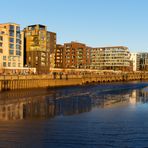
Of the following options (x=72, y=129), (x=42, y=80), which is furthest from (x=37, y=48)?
(x=72, y=129)

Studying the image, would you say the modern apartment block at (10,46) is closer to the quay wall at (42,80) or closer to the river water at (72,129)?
the quay wall at (42,80)

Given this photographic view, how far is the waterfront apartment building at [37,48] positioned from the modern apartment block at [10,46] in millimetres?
18778

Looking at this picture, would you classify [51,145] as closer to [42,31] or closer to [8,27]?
[8,27]

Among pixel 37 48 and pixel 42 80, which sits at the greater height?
pixel 37 48

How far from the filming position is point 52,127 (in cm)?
3353

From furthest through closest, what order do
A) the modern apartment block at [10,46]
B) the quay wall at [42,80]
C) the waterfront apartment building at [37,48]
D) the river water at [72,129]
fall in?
the waterfront apartment building at [37,48] < the modern apartment block at [10,46] < the quay wall at [42,80] < the river water at [72,129]

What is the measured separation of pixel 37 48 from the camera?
157500 millimetres

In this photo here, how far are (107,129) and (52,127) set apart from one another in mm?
6712

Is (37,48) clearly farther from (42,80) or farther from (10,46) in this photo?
(42,80)

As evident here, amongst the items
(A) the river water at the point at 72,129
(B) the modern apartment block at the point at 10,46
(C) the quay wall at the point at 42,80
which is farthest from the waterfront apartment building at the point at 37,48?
(A) the river water at the point at 72,129

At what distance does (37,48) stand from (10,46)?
28.6 meters

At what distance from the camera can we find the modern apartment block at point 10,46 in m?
126

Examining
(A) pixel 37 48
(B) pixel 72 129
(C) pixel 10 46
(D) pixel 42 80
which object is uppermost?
(A) pixel 37 48

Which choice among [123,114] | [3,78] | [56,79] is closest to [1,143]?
[123,114]
